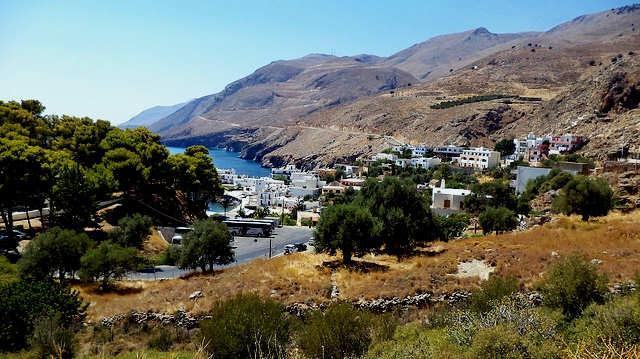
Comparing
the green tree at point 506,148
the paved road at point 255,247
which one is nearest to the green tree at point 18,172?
the paved road at point 255,247

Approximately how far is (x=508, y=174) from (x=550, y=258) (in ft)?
164

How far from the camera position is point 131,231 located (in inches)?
992

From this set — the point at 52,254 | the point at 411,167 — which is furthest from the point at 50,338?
the point at 411,167

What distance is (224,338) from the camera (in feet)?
30.1

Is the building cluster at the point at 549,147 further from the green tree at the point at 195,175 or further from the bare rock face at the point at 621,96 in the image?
the green tree at the point at 195,175

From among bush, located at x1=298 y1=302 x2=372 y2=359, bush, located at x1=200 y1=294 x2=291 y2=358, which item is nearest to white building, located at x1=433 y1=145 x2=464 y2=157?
bush, located at x1=298 y1=302 x2=372 y2=359

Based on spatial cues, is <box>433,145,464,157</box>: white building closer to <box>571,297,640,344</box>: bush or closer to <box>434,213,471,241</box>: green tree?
<box>434,213,471,241</box>: green tree

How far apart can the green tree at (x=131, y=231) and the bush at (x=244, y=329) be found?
1655 cm

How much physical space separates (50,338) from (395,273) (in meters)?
12.1

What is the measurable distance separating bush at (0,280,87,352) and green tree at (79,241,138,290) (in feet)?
11.1

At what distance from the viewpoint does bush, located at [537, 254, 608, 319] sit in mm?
10820

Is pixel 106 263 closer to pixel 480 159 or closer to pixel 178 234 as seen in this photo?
pixel 178 234

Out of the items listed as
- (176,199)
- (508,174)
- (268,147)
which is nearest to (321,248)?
(176,199)

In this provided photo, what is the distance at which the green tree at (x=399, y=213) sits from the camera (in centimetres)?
2266
